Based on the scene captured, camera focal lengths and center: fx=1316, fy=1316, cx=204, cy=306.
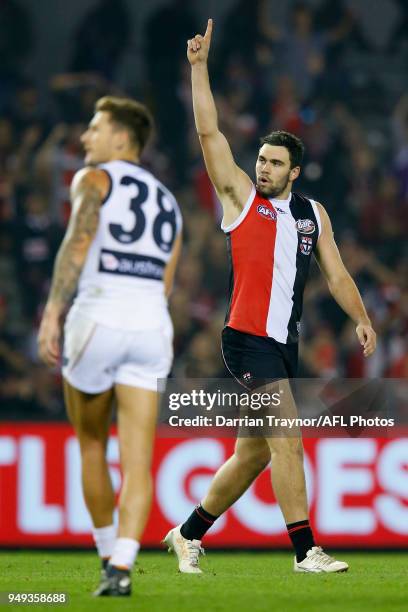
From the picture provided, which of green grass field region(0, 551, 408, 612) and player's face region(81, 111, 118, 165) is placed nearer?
green grass field region(0, 551, 408, 612)

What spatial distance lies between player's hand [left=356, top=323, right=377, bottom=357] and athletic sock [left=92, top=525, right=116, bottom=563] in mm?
1709

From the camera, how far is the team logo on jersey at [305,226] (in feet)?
21.7

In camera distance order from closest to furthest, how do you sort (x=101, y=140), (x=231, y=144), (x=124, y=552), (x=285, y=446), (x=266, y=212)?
(x=124, y=552), (x=101, y=140), (x=285, y=446), (x=266, y=212), (x=231, y=144)

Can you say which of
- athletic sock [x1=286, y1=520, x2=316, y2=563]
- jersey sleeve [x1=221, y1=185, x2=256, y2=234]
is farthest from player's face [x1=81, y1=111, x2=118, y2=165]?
athletic sock [x1=286, y1=520, x2=316, y2=563]

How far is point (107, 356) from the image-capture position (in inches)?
200

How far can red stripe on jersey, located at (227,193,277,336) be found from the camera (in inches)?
256

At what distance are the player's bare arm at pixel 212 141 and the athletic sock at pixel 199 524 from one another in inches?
58.2

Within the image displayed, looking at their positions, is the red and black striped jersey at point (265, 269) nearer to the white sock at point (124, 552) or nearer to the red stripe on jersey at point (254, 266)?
the red stripe on jersey at point (254, 266)

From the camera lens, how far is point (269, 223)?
21.4 feet

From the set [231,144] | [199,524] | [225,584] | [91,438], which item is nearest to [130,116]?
[91,438]

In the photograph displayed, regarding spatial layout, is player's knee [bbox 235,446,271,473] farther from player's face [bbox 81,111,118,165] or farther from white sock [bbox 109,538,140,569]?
player's face [bbox 81,111,118,165]

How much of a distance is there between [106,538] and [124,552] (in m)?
0.29

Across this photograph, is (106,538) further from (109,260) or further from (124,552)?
(109,260)

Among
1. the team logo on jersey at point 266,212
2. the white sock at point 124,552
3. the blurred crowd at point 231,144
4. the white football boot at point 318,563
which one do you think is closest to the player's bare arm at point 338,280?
the team logo on jersey at point 266,212
